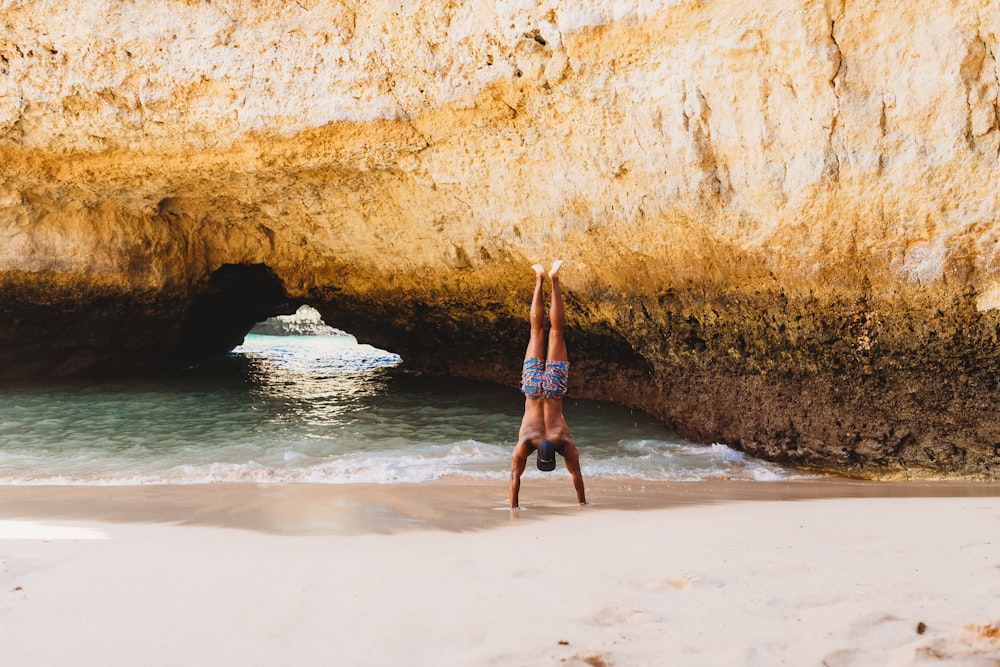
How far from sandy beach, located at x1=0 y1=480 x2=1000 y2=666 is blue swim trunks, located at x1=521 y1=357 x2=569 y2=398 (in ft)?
2.46

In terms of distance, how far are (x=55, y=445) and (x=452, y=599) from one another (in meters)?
5.69

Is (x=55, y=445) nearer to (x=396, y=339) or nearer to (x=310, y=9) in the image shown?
(x=310, y=9)

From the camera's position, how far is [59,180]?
8.28 m

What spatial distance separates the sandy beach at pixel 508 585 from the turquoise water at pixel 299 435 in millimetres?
1417

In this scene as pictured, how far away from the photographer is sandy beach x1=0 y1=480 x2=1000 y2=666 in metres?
2.11

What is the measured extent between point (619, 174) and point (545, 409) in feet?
8.38

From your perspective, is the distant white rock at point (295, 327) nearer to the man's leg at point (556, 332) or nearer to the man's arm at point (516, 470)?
the man's leg at point (556, 332)

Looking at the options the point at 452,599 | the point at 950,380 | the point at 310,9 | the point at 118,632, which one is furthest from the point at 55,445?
the point at 950,380

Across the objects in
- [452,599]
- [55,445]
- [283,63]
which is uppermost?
[283,63]

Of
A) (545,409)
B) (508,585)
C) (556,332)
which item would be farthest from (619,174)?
(508,585)

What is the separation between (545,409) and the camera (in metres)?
4.61

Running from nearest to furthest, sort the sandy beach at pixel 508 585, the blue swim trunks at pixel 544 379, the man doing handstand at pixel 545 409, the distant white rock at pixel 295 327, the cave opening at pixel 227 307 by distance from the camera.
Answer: the sandy beach at pixel 508 585 < the man doing handstand at pixel 545 409 < the blue swim trunks at pixel 544 379 < the cave opening at pixel 227 307 < the distant white rock at pixel 295 327

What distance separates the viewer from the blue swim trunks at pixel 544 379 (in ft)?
15.3

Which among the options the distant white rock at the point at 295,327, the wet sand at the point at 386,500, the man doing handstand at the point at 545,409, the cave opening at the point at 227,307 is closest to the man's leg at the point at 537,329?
the man doing handstand at the point at 545,409
